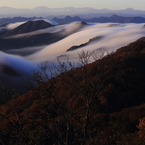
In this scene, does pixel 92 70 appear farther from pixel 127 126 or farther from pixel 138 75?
pixel 127 126

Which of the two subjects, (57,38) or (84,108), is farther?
(57,38)

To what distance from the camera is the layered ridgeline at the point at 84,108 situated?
7473mm

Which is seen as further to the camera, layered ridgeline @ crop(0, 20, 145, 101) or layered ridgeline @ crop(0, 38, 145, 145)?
layered ridgeline @ crop(0, 20, 145, 101)

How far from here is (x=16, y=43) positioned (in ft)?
461

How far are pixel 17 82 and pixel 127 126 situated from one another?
29.6 meters

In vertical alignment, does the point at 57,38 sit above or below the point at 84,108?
below

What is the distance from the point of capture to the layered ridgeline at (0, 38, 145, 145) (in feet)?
24.5

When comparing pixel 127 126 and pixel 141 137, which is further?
pixel 127 126

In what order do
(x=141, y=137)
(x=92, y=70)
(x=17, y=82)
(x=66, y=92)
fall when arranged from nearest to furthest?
(x=141, y=137) → (x=66, y=92) → (x=92, y=70) → (x=17, y=82)

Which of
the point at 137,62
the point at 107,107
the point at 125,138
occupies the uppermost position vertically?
the point at 137,62

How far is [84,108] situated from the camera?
12508mm

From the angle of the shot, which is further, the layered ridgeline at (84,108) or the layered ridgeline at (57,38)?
the layered ridgeline at (57,38)

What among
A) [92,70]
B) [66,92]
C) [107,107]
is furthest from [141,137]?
[92,70]

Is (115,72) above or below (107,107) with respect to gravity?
above
